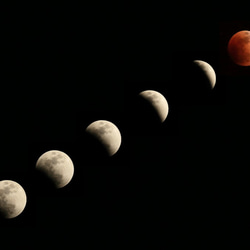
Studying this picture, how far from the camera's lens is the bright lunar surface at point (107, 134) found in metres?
5.46

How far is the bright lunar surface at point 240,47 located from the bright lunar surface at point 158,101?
4.90ft

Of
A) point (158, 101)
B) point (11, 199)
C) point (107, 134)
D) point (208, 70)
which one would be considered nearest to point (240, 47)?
point (208, 70)

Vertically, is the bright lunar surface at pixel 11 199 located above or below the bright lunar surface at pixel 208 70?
below

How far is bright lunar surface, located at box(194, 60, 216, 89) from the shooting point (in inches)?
235

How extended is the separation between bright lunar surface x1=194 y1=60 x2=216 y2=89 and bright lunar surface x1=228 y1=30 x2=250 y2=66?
46 cm

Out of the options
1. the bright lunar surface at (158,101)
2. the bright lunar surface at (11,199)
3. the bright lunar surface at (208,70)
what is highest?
the bright lunar surface at (208,70)

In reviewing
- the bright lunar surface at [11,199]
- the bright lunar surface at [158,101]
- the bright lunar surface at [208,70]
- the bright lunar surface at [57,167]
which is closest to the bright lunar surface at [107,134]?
the bright lunar surface at [57,167]

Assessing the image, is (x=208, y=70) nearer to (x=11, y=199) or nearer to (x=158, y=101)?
(x=158, y=101)

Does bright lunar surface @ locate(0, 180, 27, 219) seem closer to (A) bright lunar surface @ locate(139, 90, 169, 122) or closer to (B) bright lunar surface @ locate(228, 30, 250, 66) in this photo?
(A) bright lunar surface @ locate(139, 90, 169, 122)

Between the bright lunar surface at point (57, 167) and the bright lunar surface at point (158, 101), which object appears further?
the bright lunar surface at point (158, 101)

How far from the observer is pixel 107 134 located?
5469 mm

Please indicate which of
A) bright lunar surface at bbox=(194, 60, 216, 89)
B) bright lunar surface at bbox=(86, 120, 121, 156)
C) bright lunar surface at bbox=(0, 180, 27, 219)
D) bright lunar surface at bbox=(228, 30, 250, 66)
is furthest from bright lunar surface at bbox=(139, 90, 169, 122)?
bright lunar surface at bbox=(0, 180, 27, 219)

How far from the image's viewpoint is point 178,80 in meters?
6.02

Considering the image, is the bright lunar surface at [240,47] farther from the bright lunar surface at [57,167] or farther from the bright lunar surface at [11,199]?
the bright lunar surface at [11,199]
